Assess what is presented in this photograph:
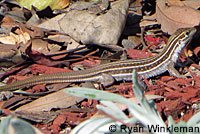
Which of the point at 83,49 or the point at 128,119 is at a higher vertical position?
the point at 128,119

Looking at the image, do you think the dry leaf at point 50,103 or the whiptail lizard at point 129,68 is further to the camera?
the whiptail lizard at point 129,68

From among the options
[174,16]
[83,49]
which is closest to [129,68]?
[83,49]

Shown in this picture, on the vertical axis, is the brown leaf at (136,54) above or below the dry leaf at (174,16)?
below

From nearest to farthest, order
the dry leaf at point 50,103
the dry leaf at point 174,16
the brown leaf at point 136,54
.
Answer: the dry leaf at point 50,103 < the dry leaf at point 174,16 < the brown leaf at point 136,54

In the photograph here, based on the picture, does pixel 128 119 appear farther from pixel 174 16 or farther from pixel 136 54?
pixel 174 16

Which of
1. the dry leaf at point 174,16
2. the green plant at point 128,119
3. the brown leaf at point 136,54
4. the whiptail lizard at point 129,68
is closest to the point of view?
the green plant at point 128,119

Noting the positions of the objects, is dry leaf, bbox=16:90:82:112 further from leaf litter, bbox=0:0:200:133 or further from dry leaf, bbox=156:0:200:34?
dry leaf, bbox=156:0:200:34

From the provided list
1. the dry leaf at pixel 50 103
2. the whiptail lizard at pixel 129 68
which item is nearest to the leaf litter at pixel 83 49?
the dry leaf at pixel 50 103

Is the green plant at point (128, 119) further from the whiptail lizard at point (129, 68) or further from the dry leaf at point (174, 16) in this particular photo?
the dry leaf at point (174, 16)
